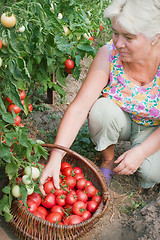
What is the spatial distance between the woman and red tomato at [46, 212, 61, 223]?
1.00 feet

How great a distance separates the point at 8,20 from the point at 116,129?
1.02 m

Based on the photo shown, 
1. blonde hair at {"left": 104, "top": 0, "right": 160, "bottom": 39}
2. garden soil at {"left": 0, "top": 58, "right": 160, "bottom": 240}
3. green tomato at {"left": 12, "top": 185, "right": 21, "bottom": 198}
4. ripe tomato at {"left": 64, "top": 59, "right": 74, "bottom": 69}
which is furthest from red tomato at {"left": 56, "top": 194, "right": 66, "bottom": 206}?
blonde hair at {"left": 104, "top": 0, "right": 160, "bottom": 39}

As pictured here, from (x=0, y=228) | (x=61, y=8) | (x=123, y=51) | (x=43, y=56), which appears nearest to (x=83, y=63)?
(x=61, y=8)

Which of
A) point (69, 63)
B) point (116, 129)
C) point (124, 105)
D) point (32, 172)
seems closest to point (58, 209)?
point (32, 172)

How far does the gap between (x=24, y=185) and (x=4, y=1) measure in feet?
2.64

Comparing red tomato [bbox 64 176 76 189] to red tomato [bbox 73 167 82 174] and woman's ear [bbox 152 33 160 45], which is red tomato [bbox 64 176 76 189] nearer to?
red tomato [bbox 73 167 82 174]

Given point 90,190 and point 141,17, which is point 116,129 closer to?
point 90,190

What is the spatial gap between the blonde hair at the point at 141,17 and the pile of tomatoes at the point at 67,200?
2.94ft

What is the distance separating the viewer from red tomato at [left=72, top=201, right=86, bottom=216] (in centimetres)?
176

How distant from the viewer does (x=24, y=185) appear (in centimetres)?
150

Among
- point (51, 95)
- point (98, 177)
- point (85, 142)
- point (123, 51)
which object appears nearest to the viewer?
point (123, 51)

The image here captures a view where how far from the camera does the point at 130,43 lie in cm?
161

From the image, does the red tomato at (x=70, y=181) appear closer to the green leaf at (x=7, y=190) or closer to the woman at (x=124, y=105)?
the woman at (x=124, y=105)

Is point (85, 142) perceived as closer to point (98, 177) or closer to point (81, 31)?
point (98, 177)
